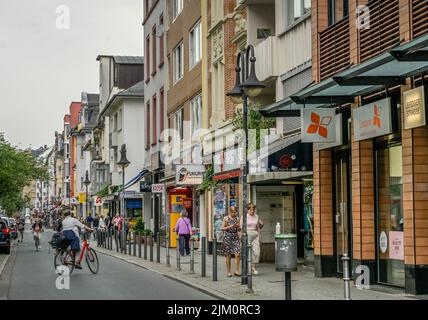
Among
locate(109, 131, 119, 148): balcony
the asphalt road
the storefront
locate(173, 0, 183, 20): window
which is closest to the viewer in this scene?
the storefront

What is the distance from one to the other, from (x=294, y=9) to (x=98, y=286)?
9856 millimetres

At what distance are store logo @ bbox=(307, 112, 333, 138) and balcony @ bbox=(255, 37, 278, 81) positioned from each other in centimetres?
616

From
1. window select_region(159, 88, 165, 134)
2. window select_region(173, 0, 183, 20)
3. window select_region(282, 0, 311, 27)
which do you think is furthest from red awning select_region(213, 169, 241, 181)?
window select_region(159, 88, 165, 134)

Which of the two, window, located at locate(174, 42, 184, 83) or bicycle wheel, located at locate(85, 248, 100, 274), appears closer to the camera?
bicycle wheel, located at locate(85, 248, 100, 274)

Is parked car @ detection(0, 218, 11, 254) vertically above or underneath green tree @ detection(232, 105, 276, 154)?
underneath

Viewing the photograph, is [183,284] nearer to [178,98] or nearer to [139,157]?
[178,98]

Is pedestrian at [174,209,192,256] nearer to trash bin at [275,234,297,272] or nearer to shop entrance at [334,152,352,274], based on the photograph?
shop entrance at [334,152,352,274]

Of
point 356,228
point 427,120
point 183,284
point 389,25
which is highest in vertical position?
point 389,25

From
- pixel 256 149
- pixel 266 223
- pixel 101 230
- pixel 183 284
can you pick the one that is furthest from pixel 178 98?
pixel 183 284

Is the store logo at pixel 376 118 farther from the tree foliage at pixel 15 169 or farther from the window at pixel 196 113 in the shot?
the tree foliage at pixel 15 169

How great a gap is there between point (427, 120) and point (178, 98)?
2575cm

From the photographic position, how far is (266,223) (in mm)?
26672

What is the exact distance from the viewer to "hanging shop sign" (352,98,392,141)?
16172 mm

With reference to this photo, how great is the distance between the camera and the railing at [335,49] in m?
18.7
